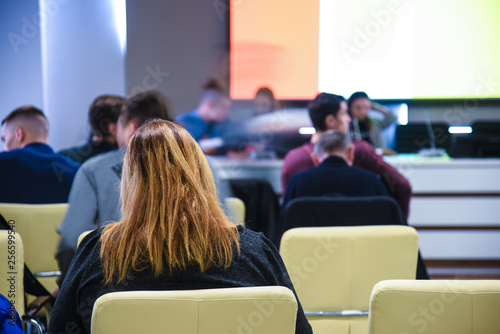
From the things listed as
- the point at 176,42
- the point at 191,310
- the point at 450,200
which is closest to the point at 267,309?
the point at 191,310

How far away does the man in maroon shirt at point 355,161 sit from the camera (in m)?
3.36

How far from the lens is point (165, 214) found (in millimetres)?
1299

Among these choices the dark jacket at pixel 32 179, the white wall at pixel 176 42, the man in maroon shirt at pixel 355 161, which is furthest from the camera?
the white wall at pixel 176 42

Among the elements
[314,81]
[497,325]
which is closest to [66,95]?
[314,81]

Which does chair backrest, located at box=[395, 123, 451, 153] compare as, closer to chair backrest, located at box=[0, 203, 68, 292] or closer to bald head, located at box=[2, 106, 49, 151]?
bald head, located at box=[2, 106, 49, 151]

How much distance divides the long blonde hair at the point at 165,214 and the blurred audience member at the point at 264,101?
4.56 meters

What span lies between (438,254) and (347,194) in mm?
1872

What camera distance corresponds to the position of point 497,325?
124 cm

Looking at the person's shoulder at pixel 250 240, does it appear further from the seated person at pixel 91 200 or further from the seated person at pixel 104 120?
the seated person at pixel 104 120

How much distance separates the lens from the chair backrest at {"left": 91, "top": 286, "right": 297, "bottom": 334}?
112cm

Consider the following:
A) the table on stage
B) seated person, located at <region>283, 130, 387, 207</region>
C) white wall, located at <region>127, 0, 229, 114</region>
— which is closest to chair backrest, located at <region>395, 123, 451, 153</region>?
the table on stage

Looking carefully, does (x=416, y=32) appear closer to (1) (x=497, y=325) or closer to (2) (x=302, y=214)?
(2) (x=302, y=214)

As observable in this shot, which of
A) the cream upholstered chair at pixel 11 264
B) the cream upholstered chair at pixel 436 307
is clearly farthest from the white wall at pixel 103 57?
the cream upholstered chair at pixel 436 307

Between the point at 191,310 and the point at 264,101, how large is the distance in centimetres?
492
